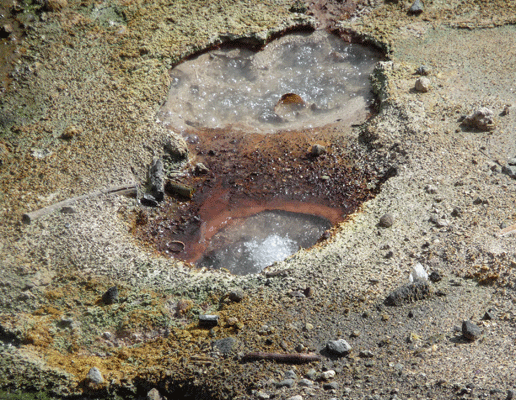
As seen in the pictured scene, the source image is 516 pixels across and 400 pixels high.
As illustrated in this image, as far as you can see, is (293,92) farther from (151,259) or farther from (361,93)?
(151,259)

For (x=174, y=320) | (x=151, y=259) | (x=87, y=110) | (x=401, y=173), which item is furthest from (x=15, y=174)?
(x=401, y=173)

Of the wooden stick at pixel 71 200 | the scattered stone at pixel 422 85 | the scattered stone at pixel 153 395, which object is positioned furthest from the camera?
the scattered stone at pixel 422 85

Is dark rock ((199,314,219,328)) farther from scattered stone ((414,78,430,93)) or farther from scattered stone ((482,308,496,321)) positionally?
scattered stone ((414,78,430,93))

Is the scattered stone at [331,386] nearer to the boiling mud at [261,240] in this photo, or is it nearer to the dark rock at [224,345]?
the dark rock at [224,345]

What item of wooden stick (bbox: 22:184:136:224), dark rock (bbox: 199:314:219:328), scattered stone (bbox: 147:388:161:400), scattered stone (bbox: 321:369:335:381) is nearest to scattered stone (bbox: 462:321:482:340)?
scattered stone (bbox: 321:369:335:381)

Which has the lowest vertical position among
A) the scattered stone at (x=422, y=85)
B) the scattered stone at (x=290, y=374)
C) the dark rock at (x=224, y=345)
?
the dark rock at (x=224, y=345)

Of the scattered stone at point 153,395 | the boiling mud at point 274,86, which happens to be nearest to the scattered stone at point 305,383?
the scattered stone at point 153,395

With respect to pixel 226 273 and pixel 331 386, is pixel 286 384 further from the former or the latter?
pixel 226 273
